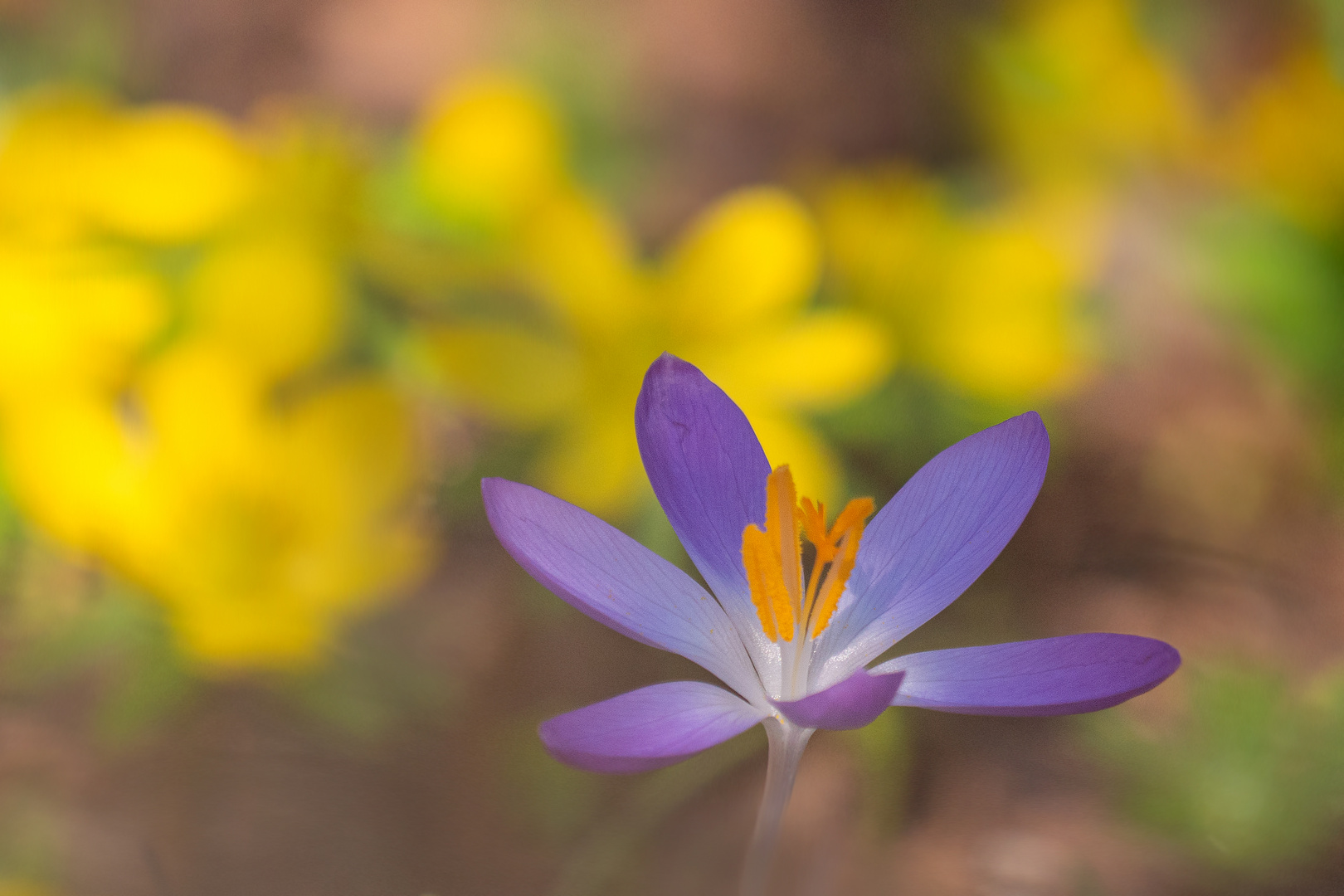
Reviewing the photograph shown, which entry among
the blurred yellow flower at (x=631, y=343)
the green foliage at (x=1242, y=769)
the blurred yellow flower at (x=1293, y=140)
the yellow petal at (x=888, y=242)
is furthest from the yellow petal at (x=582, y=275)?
the blurred yellow flower at (x=1293, y=140)

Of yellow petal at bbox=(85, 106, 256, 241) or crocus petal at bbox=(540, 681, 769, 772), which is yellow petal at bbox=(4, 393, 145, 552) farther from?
crocus petal at bbox=(540, 681, 769, 772)

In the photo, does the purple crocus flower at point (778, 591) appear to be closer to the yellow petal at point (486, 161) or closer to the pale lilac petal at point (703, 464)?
the pale lilac petal at point (703, 464)

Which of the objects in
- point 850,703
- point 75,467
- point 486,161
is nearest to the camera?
point 850,703

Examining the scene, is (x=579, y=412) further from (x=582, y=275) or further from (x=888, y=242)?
(x=888, y=242)

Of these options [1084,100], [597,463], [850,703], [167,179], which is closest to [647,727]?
[850,703]

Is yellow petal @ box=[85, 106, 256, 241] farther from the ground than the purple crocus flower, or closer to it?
farther from the ground

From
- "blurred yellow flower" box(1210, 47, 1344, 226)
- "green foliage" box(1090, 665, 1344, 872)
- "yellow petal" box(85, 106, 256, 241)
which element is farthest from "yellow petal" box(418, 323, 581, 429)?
"blurred yellow flower" box(1210, 47, 1344, 226)

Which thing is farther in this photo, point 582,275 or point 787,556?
point 582,275
